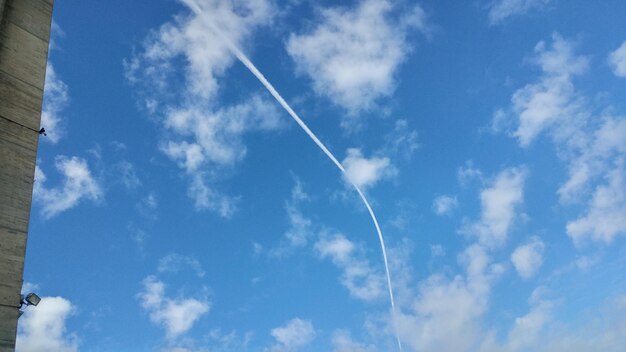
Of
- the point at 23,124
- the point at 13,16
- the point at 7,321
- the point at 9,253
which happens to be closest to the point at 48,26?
the point at 13,16

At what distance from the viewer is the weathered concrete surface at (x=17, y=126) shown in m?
25.0

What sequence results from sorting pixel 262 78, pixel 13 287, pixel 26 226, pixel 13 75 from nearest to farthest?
1. pixel 13 287
2. pixel 26 226
3. pixel 13 75
4. pixel 262 78

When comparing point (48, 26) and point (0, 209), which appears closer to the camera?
point (0, 209)

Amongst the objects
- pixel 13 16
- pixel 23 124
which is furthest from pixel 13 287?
pixel 13 16

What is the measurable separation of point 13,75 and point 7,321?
14786 mm

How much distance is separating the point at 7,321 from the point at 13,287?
1.80 m

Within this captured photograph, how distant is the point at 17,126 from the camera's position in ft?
91.9

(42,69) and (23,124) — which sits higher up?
(42,69)

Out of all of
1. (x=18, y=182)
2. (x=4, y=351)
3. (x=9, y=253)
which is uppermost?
(x=18, y=182)

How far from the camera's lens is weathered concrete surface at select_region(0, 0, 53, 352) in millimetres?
25047

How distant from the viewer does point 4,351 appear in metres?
23.6

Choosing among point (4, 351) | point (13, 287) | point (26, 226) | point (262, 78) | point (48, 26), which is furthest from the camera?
point (262, 78)

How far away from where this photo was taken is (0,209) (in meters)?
25.7

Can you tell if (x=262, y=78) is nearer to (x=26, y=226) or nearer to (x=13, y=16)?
(x=13, y=16)
